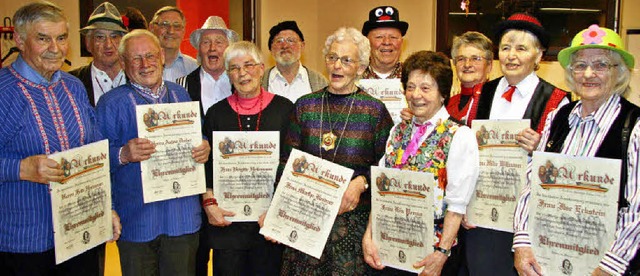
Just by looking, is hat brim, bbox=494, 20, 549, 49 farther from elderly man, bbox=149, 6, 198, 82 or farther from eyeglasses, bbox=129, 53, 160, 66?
elderly man, bbox=149, 6, 198, 82

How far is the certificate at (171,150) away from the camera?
115 inches

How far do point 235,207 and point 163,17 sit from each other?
204cm

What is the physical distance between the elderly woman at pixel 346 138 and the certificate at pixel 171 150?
1.90 feet

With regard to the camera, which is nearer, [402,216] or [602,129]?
[602,129]

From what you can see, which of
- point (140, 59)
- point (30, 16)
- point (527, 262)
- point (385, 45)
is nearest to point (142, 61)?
point (140, 59)

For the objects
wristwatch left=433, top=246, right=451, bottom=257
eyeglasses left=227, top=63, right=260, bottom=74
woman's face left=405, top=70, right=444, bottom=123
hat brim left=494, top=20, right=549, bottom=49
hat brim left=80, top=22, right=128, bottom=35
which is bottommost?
wristwatch left=433, top=246, right=451, bottom=257

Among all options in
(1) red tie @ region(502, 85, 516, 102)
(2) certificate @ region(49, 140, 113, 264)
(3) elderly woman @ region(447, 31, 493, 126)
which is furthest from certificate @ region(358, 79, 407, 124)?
(2) certificate @ region(49, 140, 113, 264)

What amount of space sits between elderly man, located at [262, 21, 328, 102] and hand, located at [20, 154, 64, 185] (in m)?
1.97

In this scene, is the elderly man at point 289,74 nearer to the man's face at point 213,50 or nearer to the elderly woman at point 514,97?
the man's face at point 213,50

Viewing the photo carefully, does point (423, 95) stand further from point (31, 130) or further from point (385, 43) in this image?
point (31, 130)

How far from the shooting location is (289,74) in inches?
169

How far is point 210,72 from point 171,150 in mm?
1022

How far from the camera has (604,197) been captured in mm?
2150

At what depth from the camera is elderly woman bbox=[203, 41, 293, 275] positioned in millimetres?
3170
